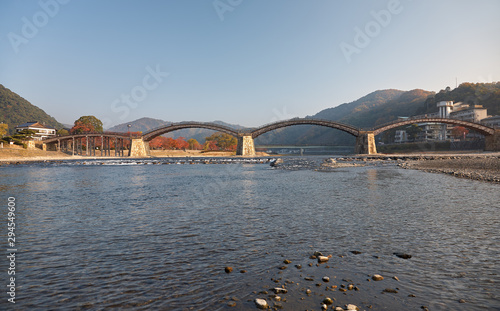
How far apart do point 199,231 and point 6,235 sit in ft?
19.8

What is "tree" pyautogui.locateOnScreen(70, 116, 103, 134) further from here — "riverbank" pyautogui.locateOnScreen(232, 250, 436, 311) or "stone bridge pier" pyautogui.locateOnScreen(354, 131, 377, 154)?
"riverbank" pyautogui.locateOnScreen(232, 250, 436, 311)

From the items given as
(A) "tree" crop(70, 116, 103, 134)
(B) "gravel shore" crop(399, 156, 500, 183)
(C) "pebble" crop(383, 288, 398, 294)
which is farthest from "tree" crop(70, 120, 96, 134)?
(C) "pebble" crop(383, 288, 398, 294)

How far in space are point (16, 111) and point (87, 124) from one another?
6873 centimetres

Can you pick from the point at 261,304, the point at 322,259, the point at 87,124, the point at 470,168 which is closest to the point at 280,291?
the point at 261,304

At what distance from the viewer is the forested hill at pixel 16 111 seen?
149 m

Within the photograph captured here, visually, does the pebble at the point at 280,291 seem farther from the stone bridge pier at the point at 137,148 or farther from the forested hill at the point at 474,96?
the forested hill at the point at 474,96

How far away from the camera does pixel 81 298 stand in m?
4.75

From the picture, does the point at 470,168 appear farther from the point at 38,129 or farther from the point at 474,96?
the point at 38,129

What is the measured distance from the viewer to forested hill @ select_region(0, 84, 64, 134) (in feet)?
489

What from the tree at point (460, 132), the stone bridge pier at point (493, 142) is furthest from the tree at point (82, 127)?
Result: the tree at point (460, 132)

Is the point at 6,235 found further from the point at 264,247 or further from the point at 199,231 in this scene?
the point at 264,247

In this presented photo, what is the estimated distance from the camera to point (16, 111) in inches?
6107

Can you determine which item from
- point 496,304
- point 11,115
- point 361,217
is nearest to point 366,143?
point 361,217

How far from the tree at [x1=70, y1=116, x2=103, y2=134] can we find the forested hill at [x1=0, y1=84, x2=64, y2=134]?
5132 cm
